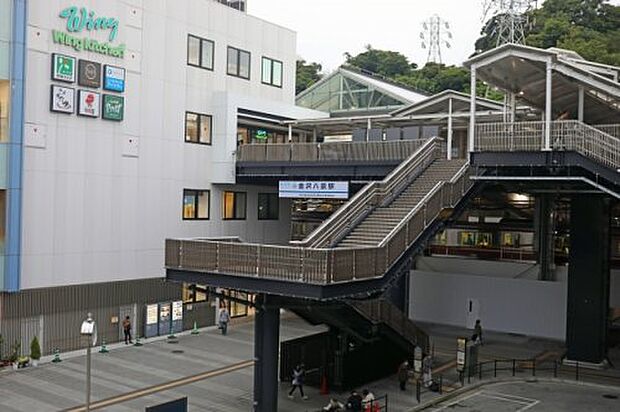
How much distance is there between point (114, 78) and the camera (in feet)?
101

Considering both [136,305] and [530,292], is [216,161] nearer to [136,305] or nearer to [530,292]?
[136,305]

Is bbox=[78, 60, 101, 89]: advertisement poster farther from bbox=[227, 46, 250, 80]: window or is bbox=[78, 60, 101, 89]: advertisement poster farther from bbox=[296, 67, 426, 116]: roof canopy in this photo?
bbox=[296, 67, 426, 116]: roof canopy

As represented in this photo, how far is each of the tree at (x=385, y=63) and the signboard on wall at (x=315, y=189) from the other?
58047mm

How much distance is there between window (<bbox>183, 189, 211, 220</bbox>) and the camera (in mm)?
35250

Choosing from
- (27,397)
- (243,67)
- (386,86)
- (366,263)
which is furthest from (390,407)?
(386,86)

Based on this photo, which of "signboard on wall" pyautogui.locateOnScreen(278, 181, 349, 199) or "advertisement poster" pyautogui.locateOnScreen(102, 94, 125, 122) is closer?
"advertisement poster" pyautogui.locateOnScreen(102, 94, 125, 122)

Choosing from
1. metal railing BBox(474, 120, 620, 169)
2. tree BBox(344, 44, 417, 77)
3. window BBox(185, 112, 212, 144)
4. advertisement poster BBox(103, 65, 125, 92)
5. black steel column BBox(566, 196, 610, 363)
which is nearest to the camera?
metal railing BBox(474, 120, 620, 169)

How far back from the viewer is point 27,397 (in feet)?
75.3

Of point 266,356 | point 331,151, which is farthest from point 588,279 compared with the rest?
point 266,356

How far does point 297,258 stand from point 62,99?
1522 centimetres

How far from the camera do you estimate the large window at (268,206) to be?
132 feet

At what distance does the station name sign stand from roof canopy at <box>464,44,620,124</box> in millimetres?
15385

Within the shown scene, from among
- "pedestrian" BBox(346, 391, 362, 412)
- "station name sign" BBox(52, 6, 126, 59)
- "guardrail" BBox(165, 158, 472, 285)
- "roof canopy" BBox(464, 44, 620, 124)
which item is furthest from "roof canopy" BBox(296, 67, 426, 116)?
"pedestrian" BBox(346, 391, 362, 412)

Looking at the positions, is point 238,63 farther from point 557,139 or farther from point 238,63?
point 557,139
